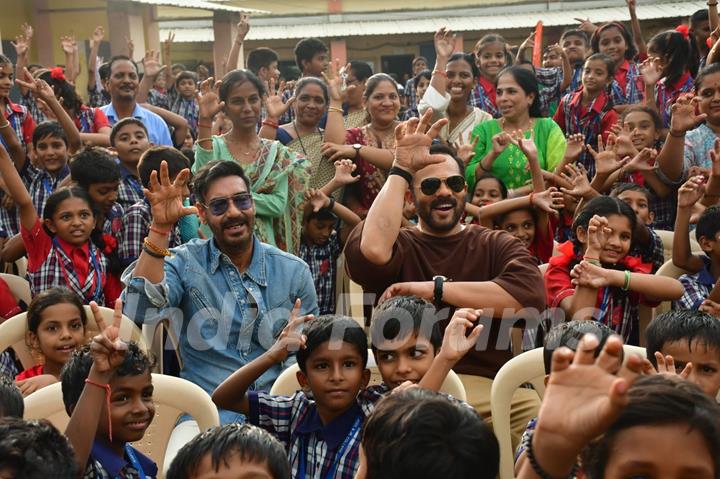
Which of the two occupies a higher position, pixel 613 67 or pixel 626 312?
pixel 613 67

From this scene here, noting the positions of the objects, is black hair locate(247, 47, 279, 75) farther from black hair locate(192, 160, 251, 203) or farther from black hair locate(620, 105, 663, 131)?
black hair locate(192, 160, 251, 203)

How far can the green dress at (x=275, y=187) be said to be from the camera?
475 centimetres

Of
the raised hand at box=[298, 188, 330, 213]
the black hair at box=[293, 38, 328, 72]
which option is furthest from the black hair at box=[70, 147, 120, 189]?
the black hair at box=[293, 38, 328, 72]

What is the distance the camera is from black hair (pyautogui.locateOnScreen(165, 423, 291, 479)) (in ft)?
6.94

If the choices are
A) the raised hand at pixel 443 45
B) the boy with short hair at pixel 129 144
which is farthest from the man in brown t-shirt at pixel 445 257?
the raised hand at pixel 443 45

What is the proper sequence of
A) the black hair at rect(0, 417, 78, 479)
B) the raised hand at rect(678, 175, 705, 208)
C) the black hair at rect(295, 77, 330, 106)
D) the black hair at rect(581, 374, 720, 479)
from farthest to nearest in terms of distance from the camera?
the black hair at rect(295, 77, 330, 106)
the raised hand at rect(678, 175, 705, 208)
the black hair at rect(0, 417, 78, 479)
the black hair at rect(581, 374, 720, 479)

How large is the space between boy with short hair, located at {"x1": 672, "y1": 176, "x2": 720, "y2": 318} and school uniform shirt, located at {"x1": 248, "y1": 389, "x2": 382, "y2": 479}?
1754mm

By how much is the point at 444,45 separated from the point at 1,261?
116 inches

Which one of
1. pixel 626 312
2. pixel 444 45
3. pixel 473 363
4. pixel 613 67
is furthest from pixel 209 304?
pixel 613 67

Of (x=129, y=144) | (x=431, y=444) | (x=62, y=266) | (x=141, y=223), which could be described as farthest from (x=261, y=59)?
(x=431, y=444)

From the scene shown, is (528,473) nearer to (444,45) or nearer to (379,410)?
(379,410)

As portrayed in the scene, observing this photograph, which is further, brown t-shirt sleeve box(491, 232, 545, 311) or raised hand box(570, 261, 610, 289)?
raised hand box(570, 261, 610, 289)

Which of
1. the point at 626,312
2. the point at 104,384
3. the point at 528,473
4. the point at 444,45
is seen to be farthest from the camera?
the point at 444,45

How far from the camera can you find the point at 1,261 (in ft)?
17.0
